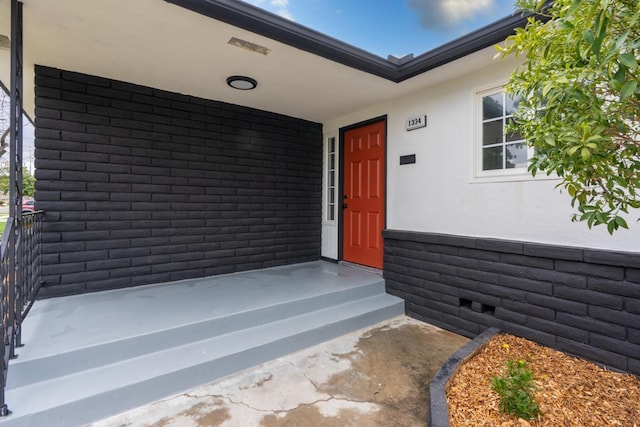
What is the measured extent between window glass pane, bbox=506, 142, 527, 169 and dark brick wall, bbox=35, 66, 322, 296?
9.12 ft

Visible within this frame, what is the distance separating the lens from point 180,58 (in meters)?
2.85

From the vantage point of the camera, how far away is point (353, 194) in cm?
464

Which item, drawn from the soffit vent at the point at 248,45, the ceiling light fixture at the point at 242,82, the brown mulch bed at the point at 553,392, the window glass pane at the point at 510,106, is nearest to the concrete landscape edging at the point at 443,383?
the brown mulch bed at the point at 553,392

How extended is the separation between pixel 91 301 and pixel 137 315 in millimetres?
729

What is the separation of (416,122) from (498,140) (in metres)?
0.94

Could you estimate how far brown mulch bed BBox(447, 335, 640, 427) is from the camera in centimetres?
165

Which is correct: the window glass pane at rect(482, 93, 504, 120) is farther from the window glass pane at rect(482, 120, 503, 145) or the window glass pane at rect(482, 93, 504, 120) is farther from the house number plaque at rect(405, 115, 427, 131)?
the house number plaque at rect(405, 115, 427, 131)

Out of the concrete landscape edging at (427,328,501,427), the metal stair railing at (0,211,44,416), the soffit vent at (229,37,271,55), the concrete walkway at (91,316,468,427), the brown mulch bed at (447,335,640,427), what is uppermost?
the soffit vent at (229,37,271,55)

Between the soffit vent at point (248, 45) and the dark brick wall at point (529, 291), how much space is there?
7.90ft

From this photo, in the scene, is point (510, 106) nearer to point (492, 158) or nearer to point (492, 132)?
point (492, 132)

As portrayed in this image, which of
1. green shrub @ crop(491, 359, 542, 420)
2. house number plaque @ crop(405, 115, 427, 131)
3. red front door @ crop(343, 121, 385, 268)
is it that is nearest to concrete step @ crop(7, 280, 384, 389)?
red front door @ crop(343, 121, 385, 268)

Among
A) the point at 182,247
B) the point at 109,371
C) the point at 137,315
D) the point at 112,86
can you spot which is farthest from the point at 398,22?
the point at 109,371

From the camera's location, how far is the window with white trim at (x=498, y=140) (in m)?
2.87

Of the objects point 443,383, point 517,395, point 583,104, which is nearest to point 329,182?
point 443,383
